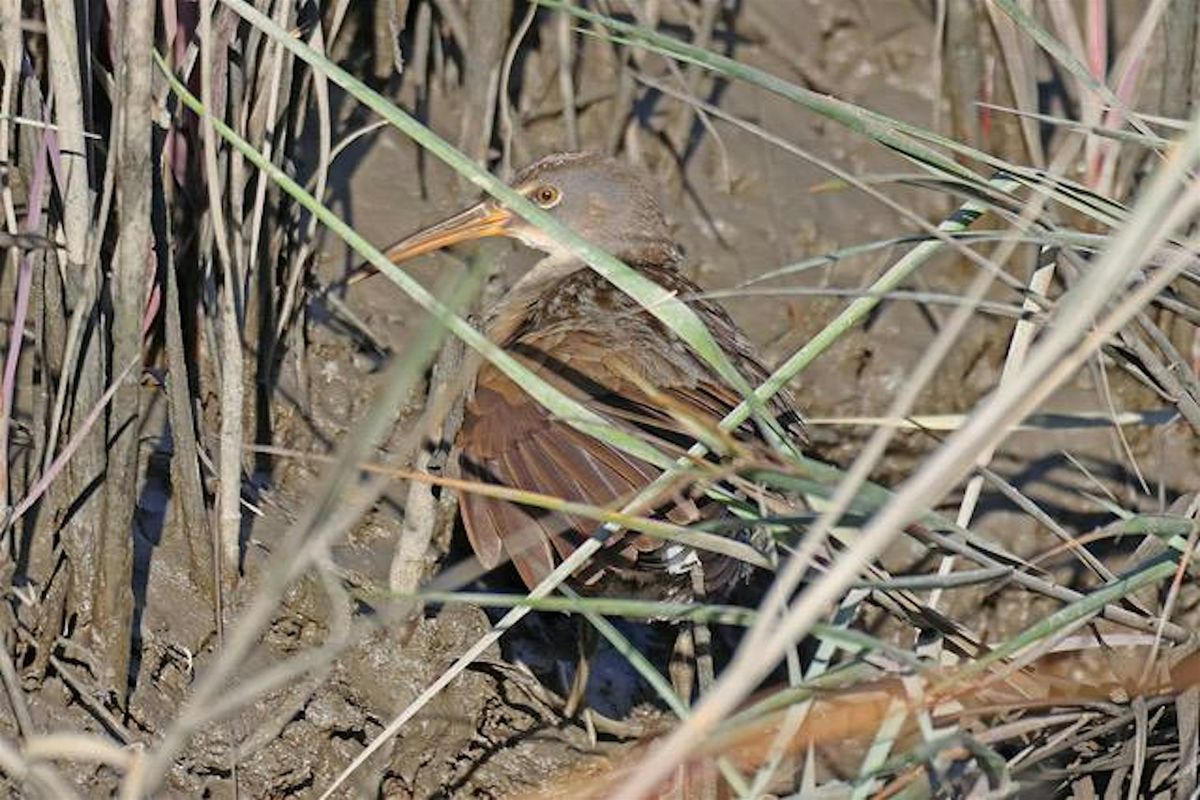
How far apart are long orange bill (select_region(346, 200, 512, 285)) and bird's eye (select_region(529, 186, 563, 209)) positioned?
151mm

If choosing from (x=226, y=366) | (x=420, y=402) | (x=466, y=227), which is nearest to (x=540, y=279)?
(x=466, y=227)

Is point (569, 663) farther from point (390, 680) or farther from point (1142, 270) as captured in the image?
point (1142, 270)

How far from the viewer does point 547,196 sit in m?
4.60

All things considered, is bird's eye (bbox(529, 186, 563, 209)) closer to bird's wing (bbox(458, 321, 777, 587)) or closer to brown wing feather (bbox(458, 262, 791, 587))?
brown wing feather (bbox(458, 262, 791, 587))

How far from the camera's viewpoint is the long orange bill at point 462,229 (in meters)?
4.38

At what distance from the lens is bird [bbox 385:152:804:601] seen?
3326 mm

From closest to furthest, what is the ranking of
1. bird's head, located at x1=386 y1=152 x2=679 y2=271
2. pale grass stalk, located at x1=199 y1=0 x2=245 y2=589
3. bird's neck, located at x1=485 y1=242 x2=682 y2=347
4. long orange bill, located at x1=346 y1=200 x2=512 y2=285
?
pale grass stalk, located at x1=199 y1=0 x2=245 y2=589
bird's neck, located at x1=485 y1=242 x2=682 y2=347
long orange bill, located at x1=346 y1=200 x2=512 y2=285
bird's head, located at x1=386 y1=152 x2=679 y2=271

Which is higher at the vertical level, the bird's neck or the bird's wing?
the bird's wing

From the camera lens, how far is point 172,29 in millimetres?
3338

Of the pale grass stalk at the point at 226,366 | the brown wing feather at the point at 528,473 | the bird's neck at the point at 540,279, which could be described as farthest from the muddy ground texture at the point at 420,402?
the brown wing feather at the point at 528,473

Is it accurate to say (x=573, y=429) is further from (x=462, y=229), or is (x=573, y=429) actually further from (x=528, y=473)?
(x=462, y=229)

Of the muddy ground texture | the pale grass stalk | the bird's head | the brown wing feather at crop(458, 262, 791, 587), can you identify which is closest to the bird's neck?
the bird's head

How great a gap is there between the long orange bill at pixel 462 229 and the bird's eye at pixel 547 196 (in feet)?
0.50

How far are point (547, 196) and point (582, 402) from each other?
1.30 metres
